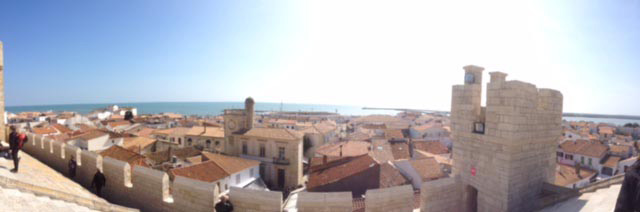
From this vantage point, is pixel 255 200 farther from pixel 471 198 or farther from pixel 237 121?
pixel 237 121

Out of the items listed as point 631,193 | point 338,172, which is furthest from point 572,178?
point 631,193

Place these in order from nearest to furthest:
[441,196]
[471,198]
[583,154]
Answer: [441,196], [471,198], [583,154]

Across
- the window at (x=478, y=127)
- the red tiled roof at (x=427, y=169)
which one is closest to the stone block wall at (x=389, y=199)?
the window at (x=478, y=127)

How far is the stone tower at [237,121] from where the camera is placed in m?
29.3

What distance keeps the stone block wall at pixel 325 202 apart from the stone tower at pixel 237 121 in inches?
1001

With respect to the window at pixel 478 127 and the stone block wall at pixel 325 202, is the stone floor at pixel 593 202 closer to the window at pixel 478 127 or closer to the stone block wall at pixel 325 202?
the window at pixel 478 127

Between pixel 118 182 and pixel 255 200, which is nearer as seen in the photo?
pixel 255 200

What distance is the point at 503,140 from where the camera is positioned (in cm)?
535

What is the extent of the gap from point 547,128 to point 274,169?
2353 centimetres

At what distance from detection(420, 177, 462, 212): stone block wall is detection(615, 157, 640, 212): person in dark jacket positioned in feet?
8.30

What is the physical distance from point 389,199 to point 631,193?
3.26m

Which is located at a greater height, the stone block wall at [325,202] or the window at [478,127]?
the window at [478,127]

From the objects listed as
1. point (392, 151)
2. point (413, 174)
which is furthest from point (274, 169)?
point (413, 174)

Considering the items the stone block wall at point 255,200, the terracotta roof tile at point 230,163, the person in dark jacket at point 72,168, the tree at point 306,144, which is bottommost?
the tree at point 306,144
